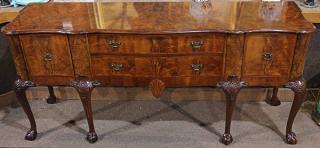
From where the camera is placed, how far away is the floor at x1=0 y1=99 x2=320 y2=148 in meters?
2.16

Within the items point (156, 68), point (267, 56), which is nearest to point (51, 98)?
point (156, 68)

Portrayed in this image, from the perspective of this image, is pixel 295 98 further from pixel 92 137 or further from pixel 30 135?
pixel 30 135

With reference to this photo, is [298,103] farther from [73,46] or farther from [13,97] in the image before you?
[13,97]

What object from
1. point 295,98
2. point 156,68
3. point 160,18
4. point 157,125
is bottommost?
point 157,125

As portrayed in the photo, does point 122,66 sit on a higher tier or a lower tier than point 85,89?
higher

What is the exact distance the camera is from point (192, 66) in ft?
5.98

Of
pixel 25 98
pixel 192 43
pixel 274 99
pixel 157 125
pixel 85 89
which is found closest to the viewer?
pixel 192 43

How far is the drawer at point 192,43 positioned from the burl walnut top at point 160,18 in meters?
0.04

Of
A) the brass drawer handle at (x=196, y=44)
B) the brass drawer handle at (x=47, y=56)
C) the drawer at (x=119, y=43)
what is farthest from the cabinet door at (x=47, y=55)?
the brass drawer handle at (x=196, y=44)

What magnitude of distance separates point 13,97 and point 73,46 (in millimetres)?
968

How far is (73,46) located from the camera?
1795 millimetres

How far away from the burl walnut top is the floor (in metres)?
0.72

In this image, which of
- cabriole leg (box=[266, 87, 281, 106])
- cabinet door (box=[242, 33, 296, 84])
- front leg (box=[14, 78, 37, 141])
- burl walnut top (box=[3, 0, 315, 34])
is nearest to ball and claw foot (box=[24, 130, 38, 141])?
front leg (box=[14, 78, 37, 141])

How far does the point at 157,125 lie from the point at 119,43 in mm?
725
